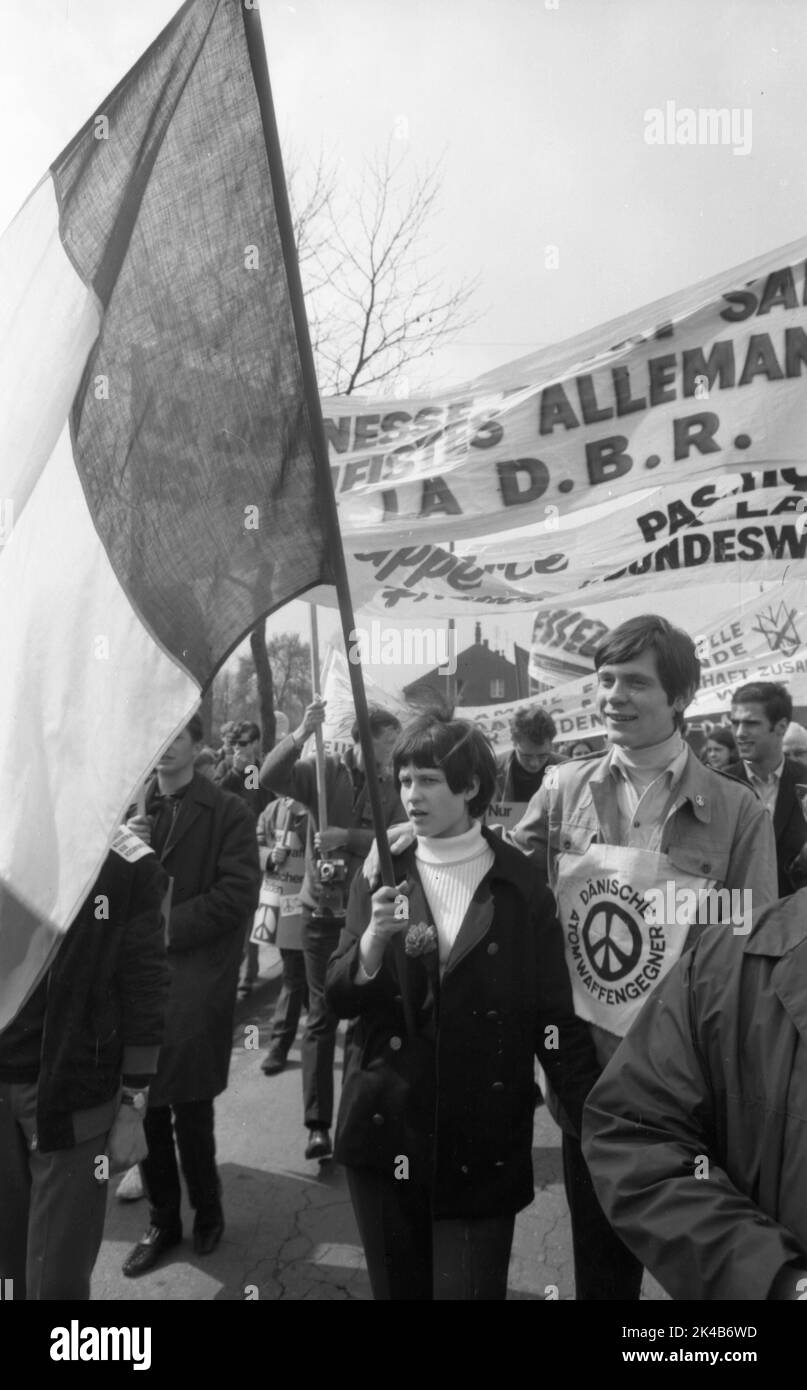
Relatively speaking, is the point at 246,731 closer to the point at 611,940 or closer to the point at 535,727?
the point at 535,727

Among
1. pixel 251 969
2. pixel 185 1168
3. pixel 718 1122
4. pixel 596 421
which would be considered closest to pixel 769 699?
pixel 596 421

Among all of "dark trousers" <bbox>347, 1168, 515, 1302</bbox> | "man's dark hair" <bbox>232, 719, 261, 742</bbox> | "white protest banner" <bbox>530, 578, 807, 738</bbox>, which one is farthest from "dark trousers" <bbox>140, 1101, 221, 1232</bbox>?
"man's dark hair" <bbox>232, 719, 261, 742</bbox>

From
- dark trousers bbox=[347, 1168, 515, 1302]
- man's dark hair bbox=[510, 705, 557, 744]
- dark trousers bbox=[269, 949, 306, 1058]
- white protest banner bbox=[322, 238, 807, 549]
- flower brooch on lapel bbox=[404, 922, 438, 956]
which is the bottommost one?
dark trousers bbox=[269, 949, 306, 1058]

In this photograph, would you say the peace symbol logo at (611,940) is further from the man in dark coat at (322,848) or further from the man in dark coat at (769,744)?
the man in dark coat at (769,744)

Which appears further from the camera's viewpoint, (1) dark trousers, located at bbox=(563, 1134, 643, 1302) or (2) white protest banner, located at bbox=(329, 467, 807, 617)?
(2) white protest banner, located at bbox=(329, 467, 807, 617)

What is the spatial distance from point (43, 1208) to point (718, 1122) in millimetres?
1670

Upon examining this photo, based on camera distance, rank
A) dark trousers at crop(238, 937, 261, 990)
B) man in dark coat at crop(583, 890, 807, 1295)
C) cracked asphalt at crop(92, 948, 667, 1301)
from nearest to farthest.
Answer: man in dark coat at crop(583, 890, 807, 1295)
cracked asphalt at crop(92, 948, 667, 1301)
dark trousers at crop(238, 937, 261, 990)

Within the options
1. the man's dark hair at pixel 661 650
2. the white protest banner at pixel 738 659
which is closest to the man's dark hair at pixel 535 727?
the white protest banner at pixel 738 659

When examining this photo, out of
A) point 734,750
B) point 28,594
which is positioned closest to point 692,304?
point 28,594

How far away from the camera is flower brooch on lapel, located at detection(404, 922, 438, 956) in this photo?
93.7 inches

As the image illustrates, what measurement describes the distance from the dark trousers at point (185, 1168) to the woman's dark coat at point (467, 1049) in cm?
119

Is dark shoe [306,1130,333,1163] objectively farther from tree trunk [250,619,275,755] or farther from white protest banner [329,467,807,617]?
tree trunk [250,619,275,755]

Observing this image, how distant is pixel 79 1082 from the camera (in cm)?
243

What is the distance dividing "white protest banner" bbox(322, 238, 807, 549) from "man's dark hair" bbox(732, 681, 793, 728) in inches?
62.0
